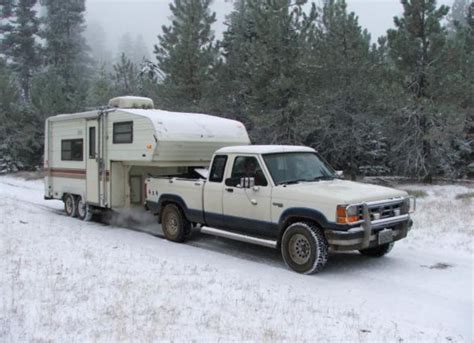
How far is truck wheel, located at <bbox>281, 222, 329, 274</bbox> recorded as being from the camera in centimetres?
731

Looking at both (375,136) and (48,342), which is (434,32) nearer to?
(375,136)

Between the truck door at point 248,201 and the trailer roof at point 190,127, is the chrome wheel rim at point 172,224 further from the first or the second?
the trailer roof at point 190,127

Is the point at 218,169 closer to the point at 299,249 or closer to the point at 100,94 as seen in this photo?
the point at 299,249

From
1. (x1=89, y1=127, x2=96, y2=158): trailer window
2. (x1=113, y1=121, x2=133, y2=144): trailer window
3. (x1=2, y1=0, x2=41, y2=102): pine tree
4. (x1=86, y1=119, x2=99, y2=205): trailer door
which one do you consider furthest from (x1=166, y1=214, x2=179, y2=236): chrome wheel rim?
(x1=2, y1=0, x2=41, y2=102): pine tree

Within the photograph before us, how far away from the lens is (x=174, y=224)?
10133 mm

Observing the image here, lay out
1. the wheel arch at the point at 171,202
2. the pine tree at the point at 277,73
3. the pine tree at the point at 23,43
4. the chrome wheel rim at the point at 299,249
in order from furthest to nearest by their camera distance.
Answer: the pine tree at the point at 23,43 < the pine tree at the point at 277,73 < the wheel arch at the point at 171,202 < the chrome wheel rim at the point at 299,249

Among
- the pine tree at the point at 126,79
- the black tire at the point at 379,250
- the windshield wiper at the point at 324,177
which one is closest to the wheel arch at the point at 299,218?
the windshield wiper at the point at 324,177

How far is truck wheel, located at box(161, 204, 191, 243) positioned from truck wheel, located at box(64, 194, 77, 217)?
13.2ft

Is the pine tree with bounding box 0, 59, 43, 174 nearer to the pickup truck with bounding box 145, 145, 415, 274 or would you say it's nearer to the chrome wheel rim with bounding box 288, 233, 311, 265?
the pickup truck with bounding box 145, 145, 415, 274

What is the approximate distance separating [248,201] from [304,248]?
4.53 ft

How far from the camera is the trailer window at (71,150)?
508 inches

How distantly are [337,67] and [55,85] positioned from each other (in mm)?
19370

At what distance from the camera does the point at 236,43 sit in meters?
24.5

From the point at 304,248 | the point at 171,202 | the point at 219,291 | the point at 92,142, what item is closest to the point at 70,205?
the point at 92,142
